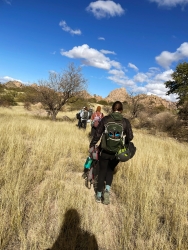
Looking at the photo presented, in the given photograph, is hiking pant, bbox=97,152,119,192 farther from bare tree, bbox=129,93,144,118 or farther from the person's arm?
bare tree, bbox=129,93,144,118

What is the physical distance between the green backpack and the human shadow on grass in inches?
52.3

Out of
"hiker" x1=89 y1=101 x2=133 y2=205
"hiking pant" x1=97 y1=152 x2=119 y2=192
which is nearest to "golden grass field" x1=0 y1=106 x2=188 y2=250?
"hiking pant" x1=97 y1=152 x2=119 y2=192

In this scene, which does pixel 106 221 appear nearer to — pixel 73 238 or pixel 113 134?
pixel 73 238

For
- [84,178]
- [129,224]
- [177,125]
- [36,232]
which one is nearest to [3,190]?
[36,232]

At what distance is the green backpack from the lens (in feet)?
9.95

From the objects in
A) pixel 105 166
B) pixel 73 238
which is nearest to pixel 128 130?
pixel 105 166

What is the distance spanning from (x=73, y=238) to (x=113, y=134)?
1.71 metres

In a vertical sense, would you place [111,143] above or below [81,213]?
above

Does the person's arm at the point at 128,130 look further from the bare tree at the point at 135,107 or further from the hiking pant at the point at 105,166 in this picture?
the bare tree at the point at 135,107

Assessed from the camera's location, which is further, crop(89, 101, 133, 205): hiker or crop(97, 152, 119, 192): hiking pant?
crop(97, 152, 119, 192): hiking pant

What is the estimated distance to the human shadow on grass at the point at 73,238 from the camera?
2.21 m

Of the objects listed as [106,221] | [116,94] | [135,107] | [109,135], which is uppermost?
[116,94]

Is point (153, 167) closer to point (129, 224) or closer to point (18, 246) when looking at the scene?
point (129, 224)

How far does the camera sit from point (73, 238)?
231 centimetres
